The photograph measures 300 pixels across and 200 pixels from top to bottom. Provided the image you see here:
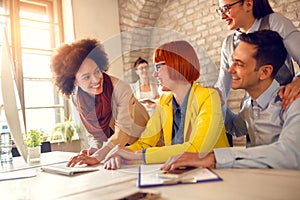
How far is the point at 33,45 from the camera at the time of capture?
3.88 m

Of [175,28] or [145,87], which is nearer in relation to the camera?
[145,87]

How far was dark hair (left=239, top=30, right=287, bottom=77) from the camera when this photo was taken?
3.85 ft

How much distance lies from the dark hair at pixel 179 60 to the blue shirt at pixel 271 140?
0.96ft

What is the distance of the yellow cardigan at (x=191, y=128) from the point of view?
110 centimetres

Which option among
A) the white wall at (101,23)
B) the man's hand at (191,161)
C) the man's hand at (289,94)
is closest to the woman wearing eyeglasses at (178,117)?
the man's hand at (191,161)

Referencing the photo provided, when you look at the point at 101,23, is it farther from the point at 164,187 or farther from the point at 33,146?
the point at 164,187

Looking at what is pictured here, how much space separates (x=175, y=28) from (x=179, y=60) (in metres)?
3.24

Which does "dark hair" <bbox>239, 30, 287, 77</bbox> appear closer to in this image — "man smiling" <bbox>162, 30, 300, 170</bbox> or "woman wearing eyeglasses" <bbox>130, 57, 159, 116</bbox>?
"man smiling" <bbox>162, 30, 300, 170</bbox>

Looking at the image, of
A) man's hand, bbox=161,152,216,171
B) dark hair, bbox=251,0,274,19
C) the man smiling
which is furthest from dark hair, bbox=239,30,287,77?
man's hand, bbox=161,152,216,171

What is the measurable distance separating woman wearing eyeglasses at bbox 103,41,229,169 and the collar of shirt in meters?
0.16

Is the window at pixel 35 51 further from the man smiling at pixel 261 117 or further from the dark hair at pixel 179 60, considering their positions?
the man smiling at pixel 261 117

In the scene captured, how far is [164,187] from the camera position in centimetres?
75

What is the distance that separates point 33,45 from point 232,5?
3073mm

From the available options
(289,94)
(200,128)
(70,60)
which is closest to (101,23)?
(70,60)
